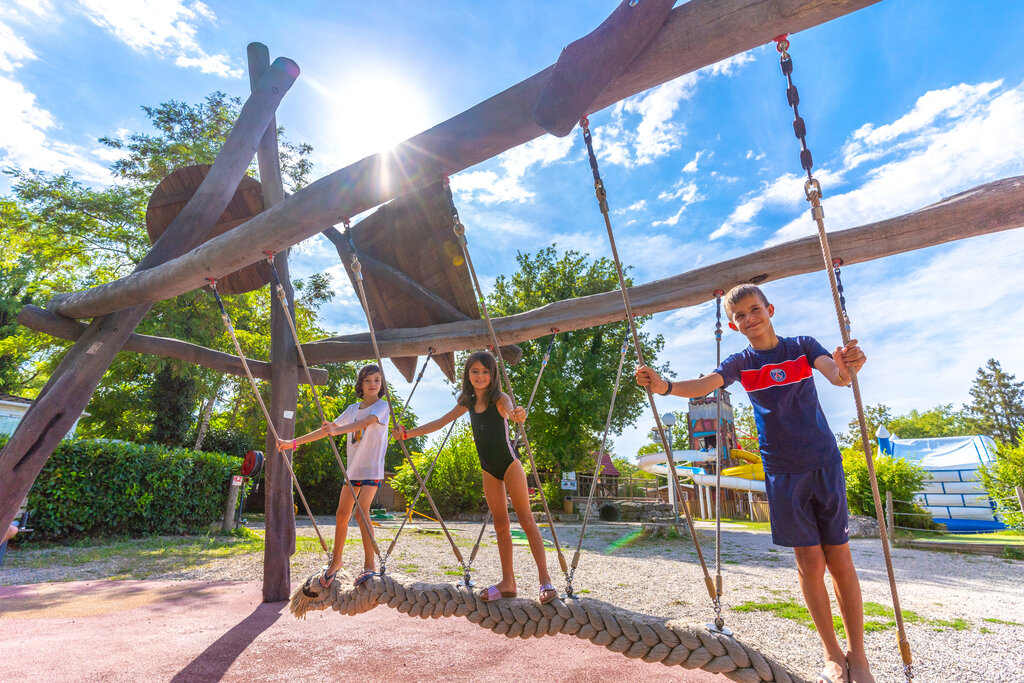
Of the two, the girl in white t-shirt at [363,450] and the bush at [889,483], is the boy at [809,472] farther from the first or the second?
the bush at [889,483]

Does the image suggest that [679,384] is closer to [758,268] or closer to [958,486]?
[758,268]

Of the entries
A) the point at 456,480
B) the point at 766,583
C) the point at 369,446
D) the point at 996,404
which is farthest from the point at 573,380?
the point at 996,404

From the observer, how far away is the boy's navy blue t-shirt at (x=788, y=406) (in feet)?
6.43

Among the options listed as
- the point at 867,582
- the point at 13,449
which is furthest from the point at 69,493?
the point at 867,582

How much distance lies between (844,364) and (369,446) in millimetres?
3064

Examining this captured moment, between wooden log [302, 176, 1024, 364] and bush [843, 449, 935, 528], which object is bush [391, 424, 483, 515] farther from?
wooden log [302, 176, 1024, 364]

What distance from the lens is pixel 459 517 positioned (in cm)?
1673

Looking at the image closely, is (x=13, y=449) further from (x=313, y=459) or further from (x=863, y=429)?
(x=313, y=459)

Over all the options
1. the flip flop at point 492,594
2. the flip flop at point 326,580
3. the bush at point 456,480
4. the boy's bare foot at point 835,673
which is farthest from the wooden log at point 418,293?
the bush at point 456,480

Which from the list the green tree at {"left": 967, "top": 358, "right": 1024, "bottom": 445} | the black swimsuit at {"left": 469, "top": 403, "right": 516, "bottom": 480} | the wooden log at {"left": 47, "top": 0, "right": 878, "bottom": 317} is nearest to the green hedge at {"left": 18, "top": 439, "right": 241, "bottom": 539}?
the wooden log at {"left": 47, "top": 0, "right": 878, "bottom": 317}

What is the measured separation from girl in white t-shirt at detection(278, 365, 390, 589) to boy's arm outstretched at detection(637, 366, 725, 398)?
6.43 ft

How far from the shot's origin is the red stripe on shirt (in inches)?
81.4

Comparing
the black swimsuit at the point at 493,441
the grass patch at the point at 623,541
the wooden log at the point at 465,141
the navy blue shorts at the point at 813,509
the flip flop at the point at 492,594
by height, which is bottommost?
the grass patch at the point at 623,541

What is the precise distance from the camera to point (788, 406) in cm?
204
